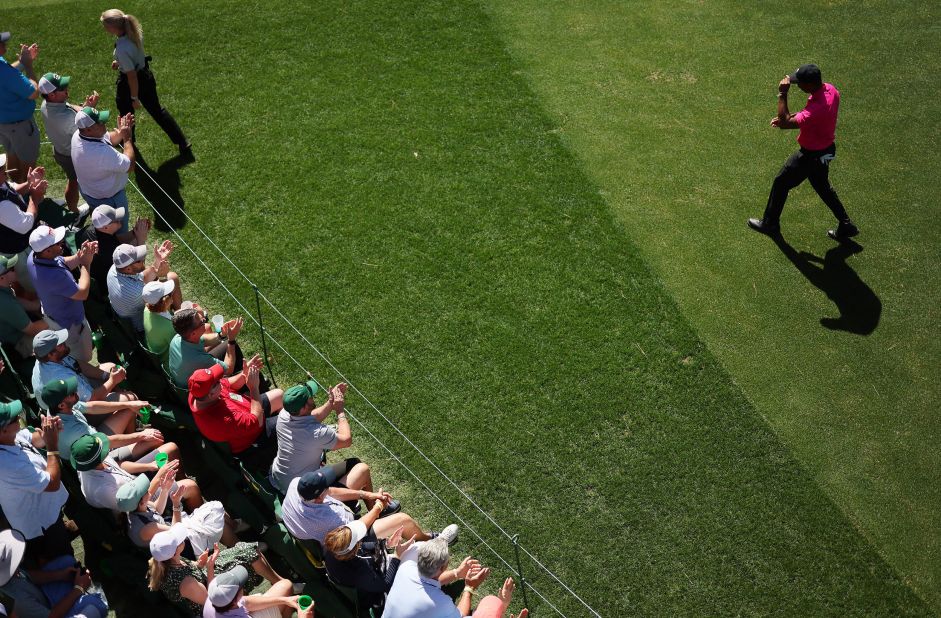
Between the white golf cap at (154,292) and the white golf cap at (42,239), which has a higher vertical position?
the white golf cap at (42,239)

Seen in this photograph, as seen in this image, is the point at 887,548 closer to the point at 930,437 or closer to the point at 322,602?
the point at 930,437

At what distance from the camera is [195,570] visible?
546 centimetres

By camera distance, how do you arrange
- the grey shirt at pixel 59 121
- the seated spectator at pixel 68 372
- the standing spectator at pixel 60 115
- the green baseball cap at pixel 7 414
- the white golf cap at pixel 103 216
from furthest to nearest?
the grey shirt at pixel 59 121, the standing spectator at pixel 60 115, the white golf cap at pixel 103 216, the seated spectator at pixel 68 372, the green baseball cap at pixel 7 414

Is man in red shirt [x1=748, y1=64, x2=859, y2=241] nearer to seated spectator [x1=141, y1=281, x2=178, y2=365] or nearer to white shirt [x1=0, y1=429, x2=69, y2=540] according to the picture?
seated spectator [x1=141, y1=281, x2=178, y2=365]

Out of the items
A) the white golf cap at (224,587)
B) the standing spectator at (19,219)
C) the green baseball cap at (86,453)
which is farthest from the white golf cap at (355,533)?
the standing spectator at (19,219)

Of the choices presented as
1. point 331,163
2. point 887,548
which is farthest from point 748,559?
point 331,163

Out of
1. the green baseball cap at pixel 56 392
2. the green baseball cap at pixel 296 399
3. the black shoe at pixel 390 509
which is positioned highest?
the green baseball cap at pixel 56 392

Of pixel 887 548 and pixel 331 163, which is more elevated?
pixel 331 163

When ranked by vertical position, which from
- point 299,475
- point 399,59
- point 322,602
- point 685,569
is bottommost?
point 685,569

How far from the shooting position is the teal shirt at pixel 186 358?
21.8 feet

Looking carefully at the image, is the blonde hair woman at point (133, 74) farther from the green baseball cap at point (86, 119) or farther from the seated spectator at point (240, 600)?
the seated spectator at point (240, 600)

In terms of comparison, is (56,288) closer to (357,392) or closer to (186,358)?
(186,358)

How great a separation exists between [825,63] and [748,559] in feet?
27.2

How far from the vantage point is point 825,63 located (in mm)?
12133
